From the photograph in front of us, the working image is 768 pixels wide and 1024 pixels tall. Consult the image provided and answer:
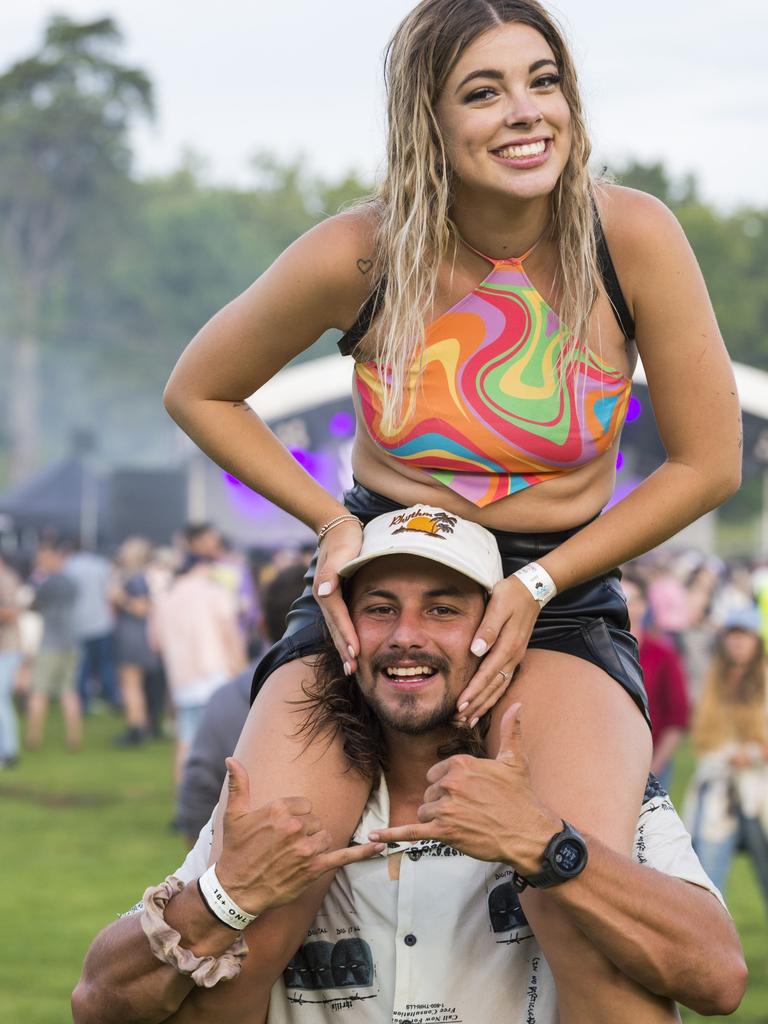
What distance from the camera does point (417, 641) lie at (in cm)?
367

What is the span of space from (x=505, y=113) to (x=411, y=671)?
1.25m

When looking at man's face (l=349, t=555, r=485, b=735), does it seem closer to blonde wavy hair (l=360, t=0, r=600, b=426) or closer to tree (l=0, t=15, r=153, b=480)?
blonde wavy hair (l=360, t=0, r=600, b=426)

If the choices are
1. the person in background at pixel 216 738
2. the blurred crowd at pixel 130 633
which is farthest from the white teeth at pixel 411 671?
the blurred crowd at pixel 130 633

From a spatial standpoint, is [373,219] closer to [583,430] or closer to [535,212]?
[535,212]

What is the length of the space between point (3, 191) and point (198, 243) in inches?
472

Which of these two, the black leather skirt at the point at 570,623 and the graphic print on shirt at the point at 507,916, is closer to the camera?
the black leather skirt at the point at 570,623

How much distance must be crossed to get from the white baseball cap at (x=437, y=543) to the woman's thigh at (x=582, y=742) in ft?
0.81

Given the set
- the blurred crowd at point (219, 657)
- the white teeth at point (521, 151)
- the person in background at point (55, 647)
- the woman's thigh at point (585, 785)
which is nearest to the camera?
the woman's thigh at point (585, 785)

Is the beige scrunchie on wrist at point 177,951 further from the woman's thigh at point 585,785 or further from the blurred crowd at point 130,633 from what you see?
the blurred crowd at point 130,633

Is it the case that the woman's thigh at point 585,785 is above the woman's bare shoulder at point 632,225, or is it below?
below

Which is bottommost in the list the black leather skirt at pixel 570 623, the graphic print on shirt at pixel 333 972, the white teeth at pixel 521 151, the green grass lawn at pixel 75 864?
the green grass lawn at pixel 75 864

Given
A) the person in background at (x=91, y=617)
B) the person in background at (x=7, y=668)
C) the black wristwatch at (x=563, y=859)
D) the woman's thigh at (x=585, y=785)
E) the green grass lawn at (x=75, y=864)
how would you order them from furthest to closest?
the person in background at (x=91, y=617)
the person in background at (x=7, y=668)
the green grass lawn at (x=75, y=864)
the woman's thigh at (x=585, y=785)
the black wristwatch at (x=563, y=859)

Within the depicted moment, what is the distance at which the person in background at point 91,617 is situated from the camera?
60.1 feet

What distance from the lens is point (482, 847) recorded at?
10.7 ft
